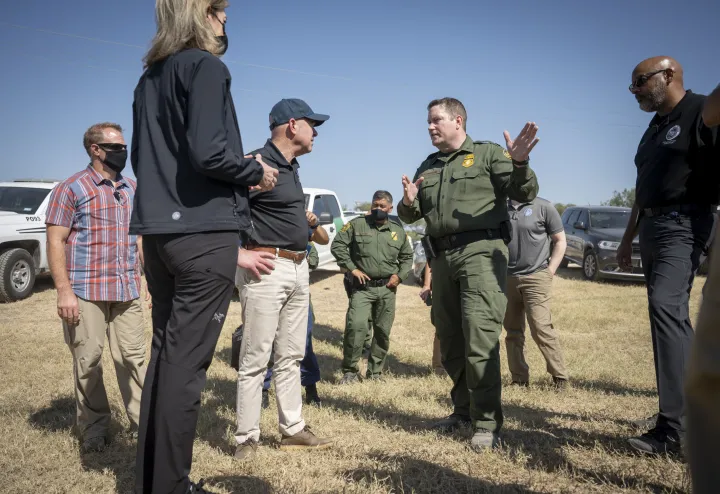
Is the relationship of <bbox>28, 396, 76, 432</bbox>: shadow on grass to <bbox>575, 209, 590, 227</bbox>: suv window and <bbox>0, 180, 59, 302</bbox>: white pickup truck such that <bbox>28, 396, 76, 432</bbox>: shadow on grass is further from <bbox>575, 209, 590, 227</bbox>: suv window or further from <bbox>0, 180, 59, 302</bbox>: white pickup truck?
<bbox>575, 209, 590, 227</bbox>: suv window

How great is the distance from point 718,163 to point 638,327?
6.81 metres

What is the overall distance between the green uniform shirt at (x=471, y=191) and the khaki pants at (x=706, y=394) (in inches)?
115

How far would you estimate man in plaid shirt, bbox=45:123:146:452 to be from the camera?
3.84m

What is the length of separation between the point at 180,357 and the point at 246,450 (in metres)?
1.39

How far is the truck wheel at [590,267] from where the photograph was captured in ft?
48.3

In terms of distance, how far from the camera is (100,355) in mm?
3973

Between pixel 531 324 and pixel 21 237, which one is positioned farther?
pixel 21 237

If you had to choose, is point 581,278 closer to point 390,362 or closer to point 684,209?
point 390,362

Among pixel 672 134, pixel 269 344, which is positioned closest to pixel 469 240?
pixel 672 134

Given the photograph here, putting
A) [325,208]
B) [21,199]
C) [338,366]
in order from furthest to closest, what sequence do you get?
[325,208]
[21,199]
[338,366]

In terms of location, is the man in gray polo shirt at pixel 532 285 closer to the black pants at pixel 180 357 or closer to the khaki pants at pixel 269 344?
the khaki pants at pixel 269 344

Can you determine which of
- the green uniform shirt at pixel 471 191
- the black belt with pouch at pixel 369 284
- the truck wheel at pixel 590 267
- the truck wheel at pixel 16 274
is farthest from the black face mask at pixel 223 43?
the truck wheel at pixel 590 267

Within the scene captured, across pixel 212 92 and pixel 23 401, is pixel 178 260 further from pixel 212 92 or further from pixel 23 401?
pixel 23 401

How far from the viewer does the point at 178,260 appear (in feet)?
8.08
